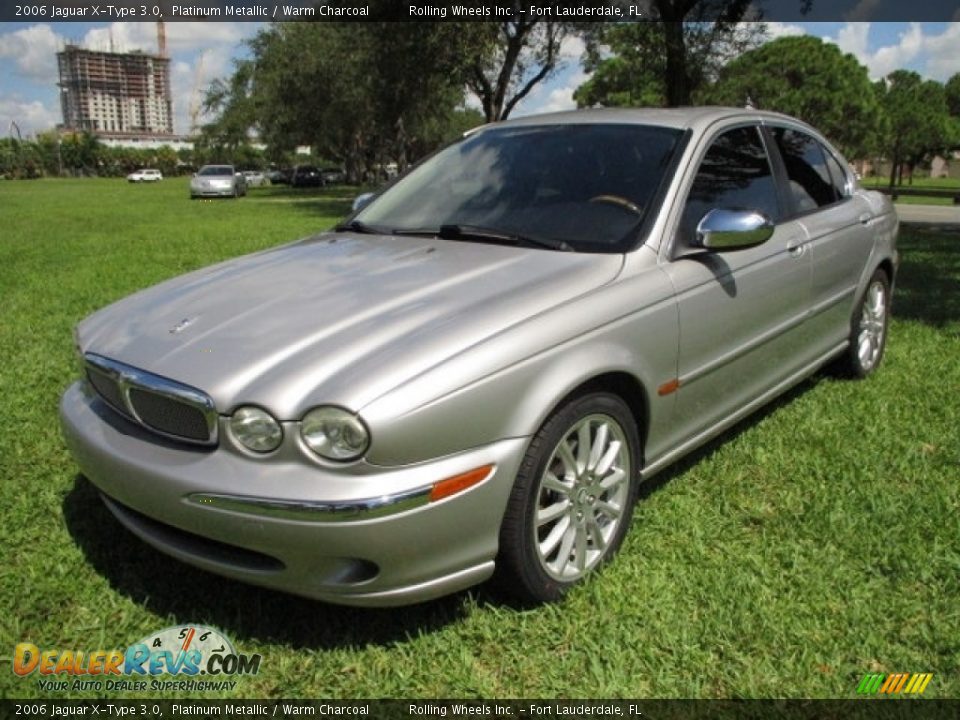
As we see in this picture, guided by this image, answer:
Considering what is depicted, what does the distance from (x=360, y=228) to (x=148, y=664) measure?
2.05 metres

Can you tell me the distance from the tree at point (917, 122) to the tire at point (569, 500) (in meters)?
53.3

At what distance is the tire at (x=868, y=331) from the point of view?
15.1 feet

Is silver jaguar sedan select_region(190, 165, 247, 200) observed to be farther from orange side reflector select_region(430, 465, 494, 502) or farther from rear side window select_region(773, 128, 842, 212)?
orange side reflector select_region(430, 465, 494, 502)

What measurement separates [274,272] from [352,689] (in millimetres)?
1576

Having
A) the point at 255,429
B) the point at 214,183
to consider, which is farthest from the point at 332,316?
the point at 214,183

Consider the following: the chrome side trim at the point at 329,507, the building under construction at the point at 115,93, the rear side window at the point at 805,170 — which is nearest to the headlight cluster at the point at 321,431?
the chrome side trim at the point at 329,507

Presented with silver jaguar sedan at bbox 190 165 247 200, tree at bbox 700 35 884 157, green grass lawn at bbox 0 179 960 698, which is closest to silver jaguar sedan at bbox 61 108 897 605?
green grass lawn at bbox 0 179 960 698

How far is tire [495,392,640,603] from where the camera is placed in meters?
2.39

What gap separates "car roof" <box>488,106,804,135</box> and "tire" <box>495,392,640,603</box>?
142cm

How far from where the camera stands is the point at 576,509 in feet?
8.64

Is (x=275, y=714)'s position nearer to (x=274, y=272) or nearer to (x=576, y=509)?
(x=576, y=509)

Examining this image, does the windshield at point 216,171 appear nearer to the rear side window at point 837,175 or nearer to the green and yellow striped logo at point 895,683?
the rear side window at point 837,175

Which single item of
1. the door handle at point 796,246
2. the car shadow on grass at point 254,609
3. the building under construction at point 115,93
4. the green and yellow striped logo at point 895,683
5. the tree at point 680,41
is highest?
the building under construction at point 115,93

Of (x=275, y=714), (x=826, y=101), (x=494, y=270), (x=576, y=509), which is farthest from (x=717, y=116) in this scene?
(x=826, y=101)
